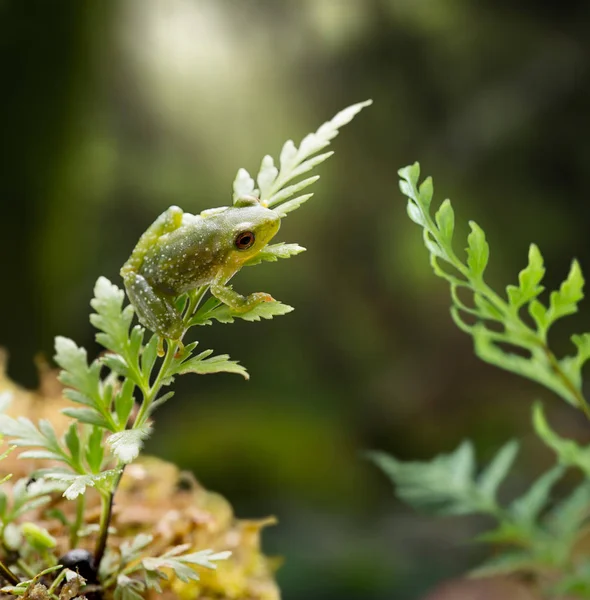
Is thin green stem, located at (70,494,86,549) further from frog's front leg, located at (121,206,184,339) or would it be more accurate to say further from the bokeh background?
the bokeh background

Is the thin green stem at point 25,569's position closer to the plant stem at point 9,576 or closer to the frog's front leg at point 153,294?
the plant stem at point 9,576

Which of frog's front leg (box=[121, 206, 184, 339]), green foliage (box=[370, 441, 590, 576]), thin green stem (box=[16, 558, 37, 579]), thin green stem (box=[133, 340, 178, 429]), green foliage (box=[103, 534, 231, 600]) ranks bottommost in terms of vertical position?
green foliage (box=[370, 441, 590, 576])

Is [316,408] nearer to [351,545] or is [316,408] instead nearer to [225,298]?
[351,545]

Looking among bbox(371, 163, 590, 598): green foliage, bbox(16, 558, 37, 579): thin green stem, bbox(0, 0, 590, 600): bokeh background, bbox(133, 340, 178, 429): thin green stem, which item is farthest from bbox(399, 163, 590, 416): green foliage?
bbox(0, 0, 590, 600): bokeh background

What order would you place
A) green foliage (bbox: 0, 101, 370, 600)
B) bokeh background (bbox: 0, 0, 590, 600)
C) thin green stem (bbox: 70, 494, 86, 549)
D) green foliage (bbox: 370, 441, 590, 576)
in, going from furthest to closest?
bokeh background (bbox: 0, 0, 590, 600), green foliage (bbox: 370, 441, 590, 576), thin green stem (bbox: 70, 494, 86, 549), green foliage (bbox: 0, 101, 370, 600)

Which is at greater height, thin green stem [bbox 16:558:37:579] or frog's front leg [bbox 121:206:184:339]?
frog's front leg [bbox 121:206:184:339]

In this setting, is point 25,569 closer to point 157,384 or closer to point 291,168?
point 157,384

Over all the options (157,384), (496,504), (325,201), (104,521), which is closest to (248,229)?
(157,384)

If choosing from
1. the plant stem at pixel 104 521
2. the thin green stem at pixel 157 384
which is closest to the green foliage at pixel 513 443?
the thin green stem at pixel 157 384
